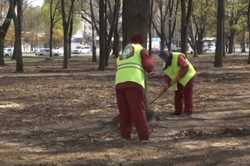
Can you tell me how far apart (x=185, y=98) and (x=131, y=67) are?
14.0 ft

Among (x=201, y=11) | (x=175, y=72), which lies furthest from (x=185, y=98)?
(x=201, y=11)

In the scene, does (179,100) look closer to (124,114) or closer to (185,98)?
(185,98)

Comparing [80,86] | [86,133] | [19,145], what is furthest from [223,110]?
[80,86]

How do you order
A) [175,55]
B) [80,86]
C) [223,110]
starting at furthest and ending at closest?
[80,86]
[223,110]
[175,55]

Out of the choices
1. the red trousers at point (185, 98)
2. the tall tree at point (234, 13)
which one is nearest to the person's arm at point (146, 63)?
the red trousers at point (185, 98)

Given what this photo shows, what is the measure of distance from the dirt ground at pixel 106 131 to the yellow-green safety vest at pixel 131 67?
99 cm

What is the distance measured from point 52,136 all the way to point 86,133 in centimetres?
62

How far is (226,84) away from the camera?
22.6 meters

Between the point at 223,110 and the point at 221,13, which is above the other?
the point at 221,13

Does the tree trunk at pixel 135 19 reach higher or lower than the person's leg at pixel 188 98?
higher

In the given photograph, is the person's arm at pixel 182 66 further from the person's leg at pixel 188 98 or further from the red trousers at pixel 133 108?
the red trousers at pixel 133 108

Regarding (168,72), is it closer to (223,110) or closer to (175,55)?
(175,55)

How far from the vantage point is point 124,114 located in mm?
9953

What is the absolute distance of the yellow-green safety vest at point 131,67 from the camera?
9680 mm
